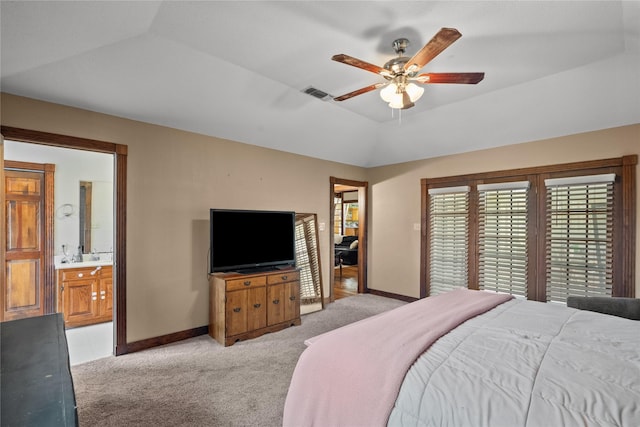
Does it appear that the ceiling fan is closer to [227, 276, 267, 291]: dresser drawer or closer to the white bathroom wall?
[227, 276, 267, 291]: dresser drawer

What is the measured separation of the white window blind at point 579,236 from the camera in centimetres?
340

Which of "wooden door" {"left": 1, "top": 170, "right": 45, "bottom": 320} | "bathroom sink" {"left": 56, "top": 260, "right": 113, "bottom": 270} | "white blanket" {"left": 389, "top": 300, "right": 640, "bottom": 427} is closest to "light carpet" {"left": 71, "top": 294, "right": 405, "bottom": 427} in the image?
"white blanket" {"left": 389, "top": 300, "right": 640, "bottom": 427}

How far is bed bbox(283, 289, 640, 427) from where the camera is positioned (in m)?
1.08

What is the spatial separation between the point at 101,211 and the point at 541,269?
6.28 meters

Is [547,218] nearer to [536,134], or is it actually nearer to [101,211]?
[536,134]

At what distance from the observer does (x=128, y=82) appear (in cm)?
271

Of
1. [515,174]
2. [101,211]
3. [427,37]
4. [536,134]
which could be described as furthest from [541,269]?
[101,211]

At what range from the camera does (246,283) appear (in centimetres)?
345

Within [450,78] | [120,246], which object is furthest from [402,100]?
[120,246]

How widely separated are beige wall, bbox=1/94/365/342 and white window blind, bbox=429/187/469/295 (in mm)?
2733

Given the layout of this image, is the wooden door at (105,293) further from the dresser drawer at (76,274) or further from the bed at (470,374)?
the bed at (470,374)

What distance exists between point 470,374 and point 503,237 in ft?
11.3

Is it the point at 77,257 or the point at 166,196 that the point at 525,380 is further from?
the point at 77,257

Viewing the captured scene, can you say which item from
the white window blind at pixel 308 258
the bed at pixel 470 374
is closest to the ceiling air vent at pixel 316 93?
the white window blind at pixel 308 258
